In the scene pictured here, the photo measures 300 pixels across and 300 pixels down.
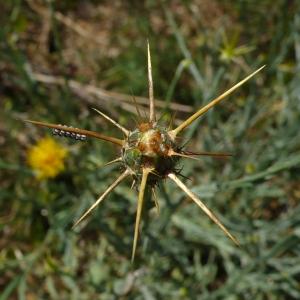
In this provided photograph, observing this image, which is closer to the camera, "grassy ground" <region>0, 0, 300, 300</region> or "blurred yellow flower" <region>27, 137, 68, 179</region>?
"grassy ground" <region>0, 0, 300, 300</region>

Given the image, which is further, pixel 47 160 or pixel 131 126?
pixel 131 126

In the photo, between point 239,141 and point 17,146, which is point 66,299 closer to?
point 17,146

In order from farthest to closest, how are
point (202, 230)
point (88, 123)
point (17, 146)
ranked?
point (17, 146) < point (88, 123) < point (202, 230)

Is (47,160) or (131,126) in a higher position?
(131,126)

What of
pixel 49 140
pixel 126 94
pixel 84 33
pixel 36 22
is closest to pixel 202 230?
pixel 49 140

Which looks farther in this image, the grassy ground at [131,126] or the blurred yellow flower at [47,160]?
the blurred yellow flower at [47,160]
